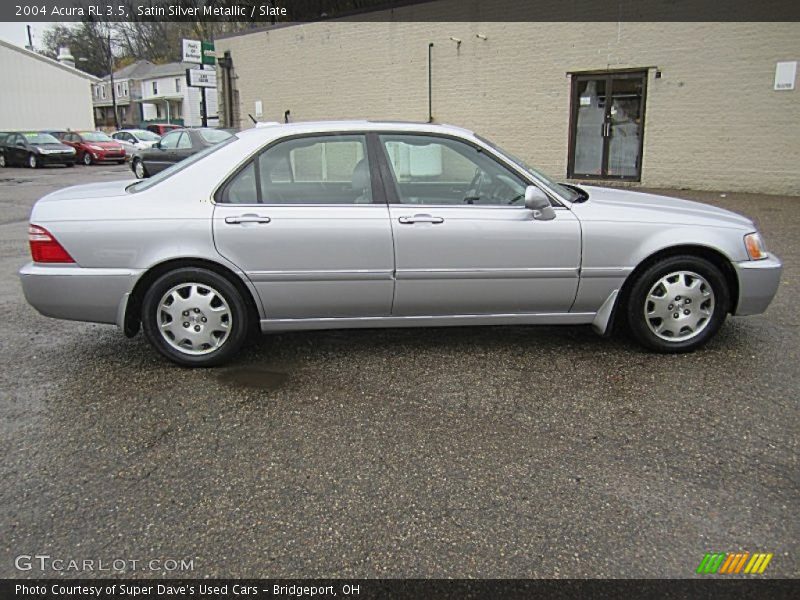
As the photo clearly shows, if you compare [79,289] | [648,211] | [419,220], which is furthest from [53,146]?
[648,211]

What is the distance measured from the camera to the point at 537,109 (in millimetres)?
15945

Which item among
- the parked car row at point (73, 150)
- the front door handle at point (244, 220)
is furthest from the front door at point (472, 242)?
the parked car row at point (73, 150)

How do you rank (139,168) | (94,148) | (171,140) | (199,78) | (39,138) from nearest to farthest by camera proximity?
(171,140), (139,168), (199,78), (39,138), (94,148)

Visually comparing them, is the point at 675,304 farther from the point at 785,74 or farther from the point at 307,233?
the point at 785,74

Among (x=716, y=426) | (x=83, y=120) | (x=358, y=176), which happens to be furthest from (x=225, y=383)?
(x=83, y=120)

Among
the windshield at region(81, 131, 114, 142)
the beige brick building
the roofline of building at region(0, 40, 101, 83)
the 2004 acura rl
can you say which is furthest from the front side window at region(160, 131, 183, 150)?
the roofline of building at region(0, 40, 101, 83)

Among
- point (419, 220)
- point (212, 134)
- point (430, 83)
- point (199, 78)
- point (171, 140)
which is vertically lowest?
point (419, 220)

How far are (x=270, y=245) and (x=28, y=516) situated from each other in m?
1.97

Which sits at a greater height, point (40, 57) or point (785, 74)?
point (40, 57)

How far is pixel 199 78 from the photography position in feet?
67.2

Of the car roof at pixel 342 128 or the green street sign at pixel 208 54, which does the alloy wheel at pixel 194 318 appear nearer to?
the car roof at pixel 342 128

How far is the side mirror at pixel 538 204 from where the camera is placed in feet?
13.0

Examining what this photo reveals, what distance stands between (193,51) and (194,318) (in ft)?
65.3

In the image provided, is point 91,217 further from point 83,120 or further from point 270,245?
point 83,120
